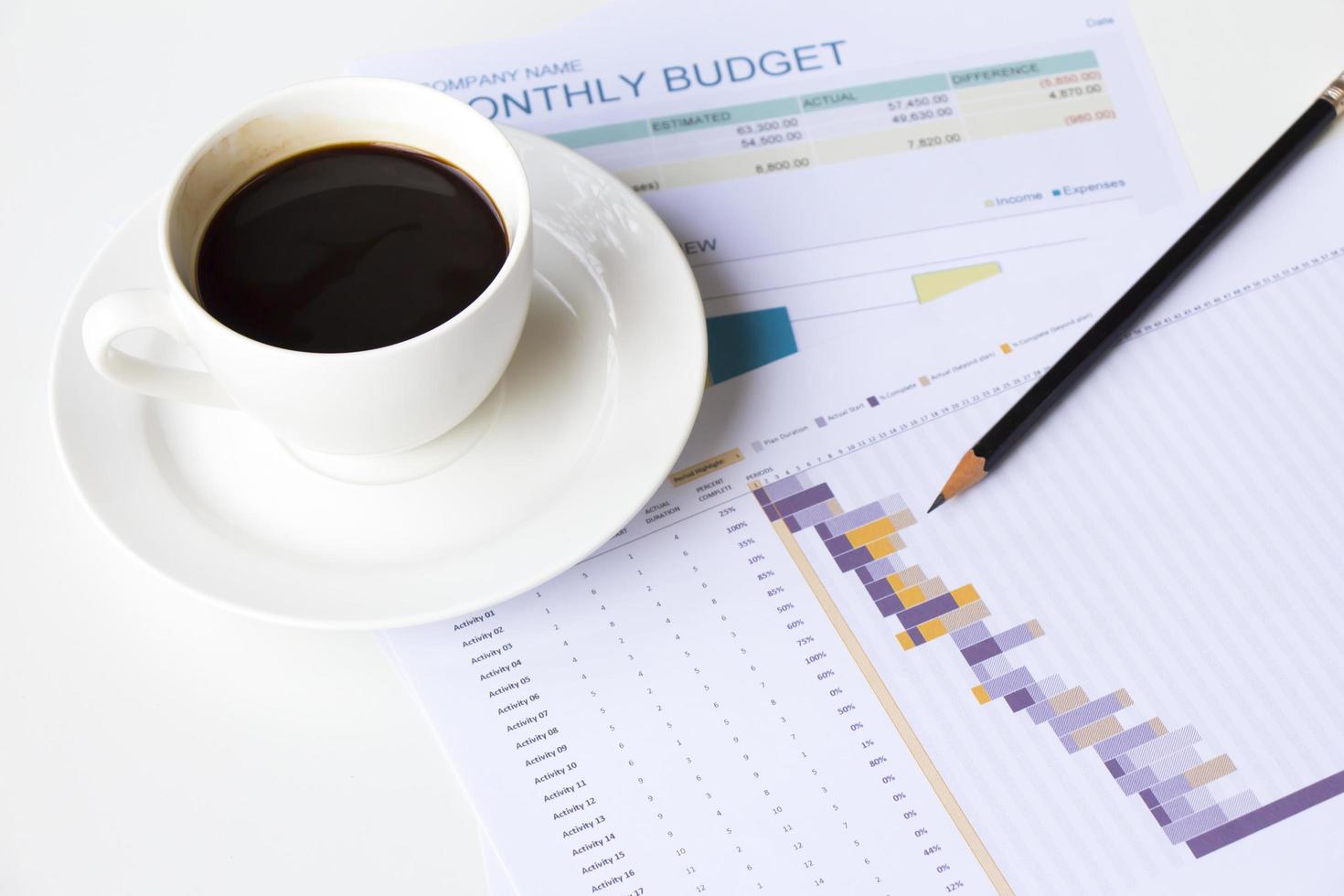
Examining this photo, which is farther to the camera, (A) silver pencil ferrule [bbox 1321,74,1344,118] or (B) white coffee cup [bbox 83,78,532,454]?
(A) silver pencil ferrule [bbox 1321,74,1344,118]

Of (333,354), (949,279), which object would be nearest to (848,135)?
(949,279)

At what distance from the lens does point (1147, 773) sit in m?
0.51

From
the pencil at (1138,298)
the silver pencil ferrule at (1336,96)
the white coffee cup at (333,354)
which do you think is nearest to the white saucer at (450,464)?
the white coffee cup at (333,354)

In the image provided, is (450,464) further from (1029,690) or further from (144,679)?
(1029,690)

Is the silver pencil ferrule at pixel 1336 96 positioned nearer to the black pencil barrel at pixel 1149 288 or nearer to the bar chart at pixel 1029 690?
the black pencil barrel at pixel 1149 288

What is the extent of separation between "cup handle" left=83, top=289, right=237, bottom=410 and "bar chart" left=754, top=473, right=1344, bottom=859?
0.90ft

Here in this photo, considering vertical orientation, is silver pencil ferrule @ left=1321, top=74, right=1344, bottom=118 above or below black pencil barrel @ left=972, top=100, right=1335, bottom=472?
above

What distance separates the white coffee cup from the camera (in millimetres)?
456

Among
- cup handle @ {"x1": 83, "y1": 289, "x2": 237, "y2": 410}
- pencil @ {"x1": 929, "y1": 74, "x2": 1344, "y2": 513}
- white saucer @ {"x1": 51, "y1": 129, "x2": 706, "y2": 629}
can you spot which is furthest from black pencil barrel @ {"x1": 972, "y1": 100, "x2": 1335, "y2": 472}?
cup handle @ {"x1": 83, "y1": 289, "x2": 237, "y2": 410}

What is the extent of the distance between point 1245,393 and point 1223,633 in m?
0.14

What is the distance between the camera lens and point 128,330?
0.47 m

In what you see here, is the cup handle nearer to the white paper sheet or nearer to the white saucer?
the white saucer

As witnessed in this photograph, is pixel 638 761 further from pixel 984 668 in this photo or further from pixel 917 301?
pixel 917 301

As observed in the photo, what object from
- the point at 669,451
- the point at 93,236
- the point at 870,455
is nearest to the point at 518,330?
the point at 669,451
